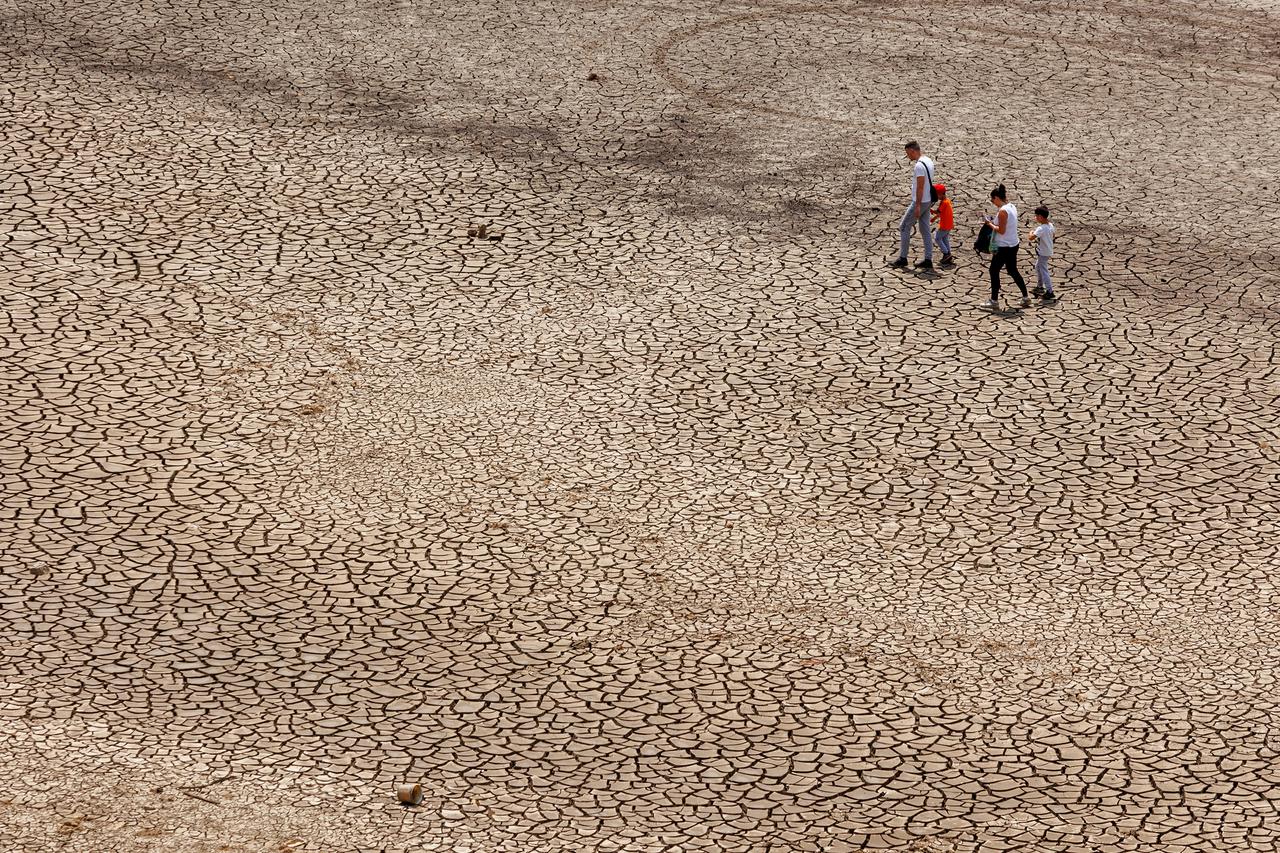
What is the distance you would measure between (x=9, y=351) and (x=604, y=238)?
23.8 feet

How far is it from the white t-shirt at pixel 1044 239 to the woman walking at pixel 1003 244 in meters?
0.28

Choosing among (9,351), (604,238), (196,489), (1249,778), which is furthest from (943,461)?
(9,351)

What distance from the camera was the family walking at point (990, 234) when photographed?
17281mm

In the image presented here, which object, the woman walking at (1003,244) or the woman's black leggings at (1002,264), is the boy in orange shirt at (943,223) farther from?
the woman's black leggings at (1002,264)

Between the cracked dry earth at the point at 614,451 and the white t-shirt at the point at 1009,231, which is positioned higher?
the white t-shirt at the point at 1009,231

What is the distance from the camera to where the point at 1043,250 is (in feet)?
57.1

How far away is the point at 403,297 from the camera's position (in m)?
17.2

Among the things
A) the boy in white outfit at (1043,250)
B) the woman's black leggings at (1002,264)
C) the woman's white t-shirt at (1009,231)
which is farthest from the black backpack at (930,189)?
the boy in white outfit at (1043,250)

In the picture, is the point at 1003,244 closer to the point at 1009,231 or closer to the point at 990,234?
the point at 1009,231

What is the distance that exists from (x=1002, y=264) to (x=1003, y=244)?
260mm

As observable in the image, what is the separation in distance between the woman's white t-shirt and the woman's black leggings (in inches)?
2.0

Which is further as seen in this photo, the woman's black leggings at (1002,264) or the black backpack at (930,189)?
the black backpack at (930,189)

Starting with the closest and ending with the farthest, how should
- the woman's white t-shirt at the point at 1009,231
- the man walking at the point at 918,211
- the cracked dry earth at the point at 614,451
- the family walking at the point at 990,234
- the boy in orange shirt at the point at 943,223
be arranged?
the cracked dry earth at the point at 614,451
the woman's white t-shirt at the point at 1009,231
the family walking at the point at 990,234
the man walking at the point at 918,211
the boy in orange shirt at the point at 943,223

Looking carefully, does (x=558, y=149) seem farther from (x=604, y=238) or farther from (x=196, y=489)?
(x=196, y=489)
